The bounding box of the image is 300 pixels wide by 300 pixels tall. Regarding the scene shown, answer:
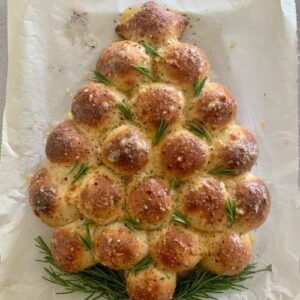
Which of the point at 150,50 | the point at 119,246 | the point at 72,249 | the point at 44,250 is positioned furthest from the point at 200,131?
the point at 44,250

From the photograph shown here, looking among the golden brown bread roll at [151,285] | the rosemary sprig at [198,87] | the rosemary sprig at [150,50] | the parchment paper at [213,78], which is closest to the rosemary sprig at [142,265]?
the golden brown bread roll at [151,285]

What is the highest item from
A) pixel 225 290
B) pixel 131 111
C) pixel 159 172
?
pixel 131 111

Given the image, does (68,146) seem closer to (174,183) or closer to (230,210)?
(174,183)

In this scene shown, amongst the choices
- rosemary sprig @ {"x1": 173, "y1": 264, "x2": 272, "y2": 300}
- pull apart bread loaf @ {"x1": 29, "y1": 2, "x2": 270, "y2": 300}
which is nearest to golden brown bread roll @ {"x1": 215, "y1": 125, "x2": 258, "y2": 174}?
pull apart bread loaf @ {"x1": 29, "y1": 2, "x2": 270, "y2": 300}

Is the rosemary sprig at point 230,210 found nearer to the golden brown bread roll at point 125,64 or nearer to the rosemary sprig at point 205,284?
the rosemary sprig at point 205,284

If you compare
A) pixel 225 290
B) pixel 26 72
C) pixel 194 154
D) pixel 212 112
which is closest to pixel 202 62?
pixel 212 112

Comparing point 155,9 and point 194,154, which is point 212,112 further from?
point 155,9

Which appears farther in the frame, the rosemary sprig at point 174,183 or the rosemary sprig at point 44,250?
the rosemary sprig at point 44,250
